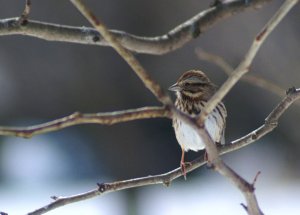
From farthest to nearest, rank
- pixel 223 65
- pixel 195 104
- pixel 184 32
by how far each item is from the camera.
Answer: pixel 195 104
pixel 184 32
pixel 223 65

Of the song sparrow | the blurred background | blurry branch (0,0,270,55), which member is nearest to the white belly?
the song sparrow

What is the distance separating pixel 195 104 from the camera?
436 cm

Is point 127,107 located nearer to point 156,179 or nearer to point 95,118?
point 156,179

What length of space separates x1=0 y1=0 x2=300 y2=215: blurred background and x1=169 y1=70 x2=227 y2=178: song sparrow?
16.0ft

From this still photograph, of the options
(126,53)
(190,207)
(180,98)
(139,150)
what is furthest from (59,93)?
(126,53)

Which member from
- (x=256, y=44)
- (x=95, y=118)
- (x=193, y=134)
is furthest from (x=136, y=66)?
(x=193, y=134)

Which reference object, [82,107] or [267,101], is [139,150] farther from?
[267,101]

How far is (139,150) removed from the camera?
10742 millimetres

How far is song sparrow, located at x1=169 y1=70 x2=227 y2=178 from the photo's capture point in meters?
4.20

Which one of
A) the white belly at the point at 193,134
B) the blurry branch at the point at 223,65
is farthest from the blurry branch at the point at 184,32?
the white belly at the point at 193,134

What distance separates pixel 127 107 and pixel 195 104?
20.3 feet

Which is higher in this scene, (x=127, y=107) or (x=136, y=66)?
(x=127, y=107)

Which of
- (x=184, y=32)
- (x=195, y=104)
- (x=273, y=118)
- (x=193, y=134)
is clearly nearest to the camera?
(x=184, y=32)

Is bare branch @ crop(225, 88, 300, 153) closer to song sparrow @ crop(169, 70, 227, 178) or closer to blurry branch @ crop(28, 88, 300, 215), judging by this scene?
blurry branch @ crop(28, 88, 300, 215)
